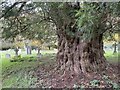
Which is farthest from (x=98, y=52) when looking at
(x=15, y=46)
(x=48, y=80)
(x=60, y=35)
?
(x=15, y=46)

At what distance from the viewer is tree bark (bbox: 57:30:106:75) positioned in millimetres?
3006

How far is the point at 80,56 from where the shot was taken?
302 centimetres

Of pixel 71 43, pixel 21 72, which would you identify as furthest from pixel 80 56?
pixel 21 72

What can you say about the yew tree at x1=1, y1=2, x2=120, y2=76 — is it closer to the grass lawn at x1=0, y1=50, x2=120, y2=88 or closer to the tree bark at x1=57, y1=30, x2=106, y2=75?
the tree bark at x1=57, y1=30, x2=106, y2=75

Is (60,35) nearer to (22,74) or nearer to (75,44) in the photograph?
(75,44)

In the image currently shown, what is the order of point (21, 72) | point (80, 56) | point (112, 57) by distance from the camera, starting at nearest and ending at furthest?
point (80, 56)
point (21, 72)
point (112, 57)

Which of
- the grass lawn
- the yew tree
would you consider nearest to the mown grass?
the grass lawn

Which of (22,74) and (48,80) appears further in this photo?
(22,74)

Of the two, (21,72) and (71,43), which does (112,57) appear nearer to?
(71,43)

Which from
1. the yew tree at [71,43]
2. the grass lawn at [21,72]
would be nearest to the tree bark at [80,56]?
the yew tree at [71,43]

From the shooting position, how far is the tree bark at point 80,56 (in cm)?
301

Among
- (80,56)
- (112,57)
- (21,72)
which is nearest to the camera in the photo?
(80,56)

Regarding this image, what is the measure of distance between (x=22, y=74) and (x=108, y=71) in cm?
130

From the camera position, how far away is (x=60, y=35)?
331 centimetres
